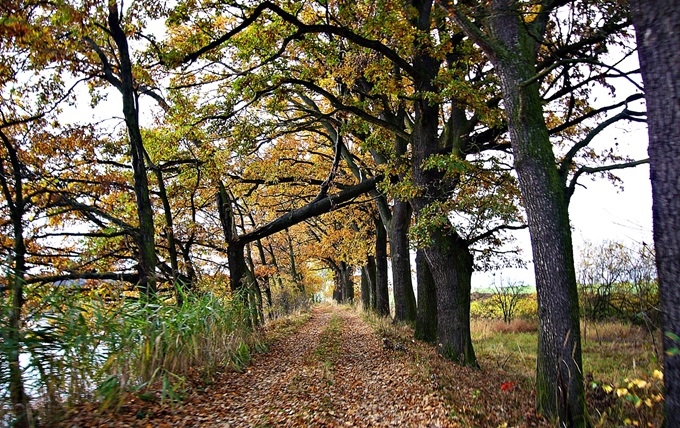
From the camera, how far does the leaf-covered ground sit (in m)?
5.01

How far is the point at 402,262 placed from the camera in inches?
551

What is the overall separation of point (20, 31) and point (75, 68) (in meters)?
4.53

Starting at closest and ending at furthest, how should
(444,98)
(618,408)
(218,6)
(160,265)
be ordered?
(618,408) → (218,6) → (444,98) → (160,265)

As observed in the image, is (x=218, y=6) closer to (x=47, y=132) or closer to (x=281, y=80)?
(x=281, y=80)

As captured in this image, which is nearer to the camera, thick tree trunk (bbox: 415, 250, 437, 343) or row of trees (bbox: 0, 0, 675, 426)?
row of trees (bbox: 0, 0, 675, 426)

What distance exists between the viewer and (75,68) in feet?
31.5

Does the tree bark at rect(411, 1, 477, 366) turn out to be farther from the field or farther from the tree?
the tree

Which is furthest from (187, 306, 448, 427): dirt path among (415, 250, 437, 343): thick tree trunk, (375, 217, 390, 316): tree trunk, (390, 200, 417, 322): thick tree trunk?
(375, 217, 390, 316): tree trunk

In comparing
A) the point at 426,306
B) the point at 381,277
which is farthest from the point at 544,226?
the point at 381,277

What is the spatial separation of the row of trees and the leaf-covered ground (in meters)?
0.91

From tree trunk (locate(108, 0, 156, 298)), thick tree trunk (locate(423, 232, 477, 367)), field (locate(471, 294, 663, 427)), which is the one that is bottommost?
field (locate(471, 294, 663, 427))

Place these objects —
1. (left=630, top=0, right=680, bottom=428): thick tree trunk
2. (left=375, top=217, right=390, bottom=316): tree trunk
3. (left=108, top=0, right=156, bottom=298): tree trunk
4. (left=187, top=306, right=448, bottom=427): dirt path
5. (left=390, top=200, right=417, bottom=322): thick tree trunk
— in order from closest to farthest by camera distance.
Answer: (left=630, top=0, right=680, bottom=428): thick tree trunk, (left=187, top=306, right=448, bottom=427): dirt path, (left=108, top=0, right=156, bottom=298): tree trunk, (left=390, top=200, right=417, bottom=322): thick tree trunk, (left=375, top=217, right=390, bottom=316): tree trunk

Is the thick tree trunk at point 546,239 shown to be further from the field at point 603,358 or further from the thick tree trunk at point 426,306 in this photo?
the thick tree trunk at point 426,306

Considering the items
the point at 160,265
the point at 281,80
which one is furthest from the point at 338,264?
the point at 281,80
